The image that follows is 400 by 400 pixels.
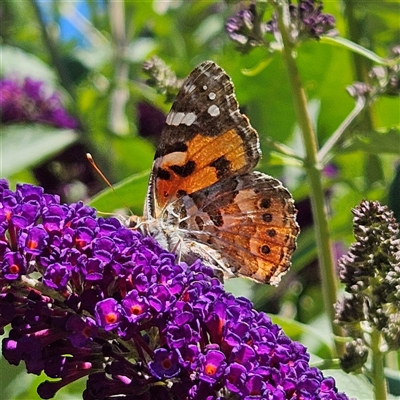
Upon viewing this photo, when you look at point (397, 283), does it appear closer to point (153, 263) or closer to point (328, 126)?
point (153, 263)

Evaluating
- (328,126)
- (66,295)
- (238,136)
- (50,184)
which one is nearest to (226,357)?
(66,295)

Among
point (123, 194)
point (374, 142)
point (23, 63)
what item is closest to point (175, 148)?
point (123, 194)

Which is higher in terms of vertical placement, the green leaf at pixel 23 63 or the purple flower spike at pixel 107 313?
the purple flower spike at pixel 107 313

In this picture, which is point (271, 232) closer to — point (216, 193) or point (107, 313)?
point (216, 193)

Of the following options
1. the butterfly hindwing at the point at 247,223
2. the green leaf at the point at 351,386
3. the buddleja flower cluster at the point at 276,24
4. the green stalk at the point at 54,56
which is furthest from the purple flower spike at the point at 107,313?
the green stalk at the point at 54,56

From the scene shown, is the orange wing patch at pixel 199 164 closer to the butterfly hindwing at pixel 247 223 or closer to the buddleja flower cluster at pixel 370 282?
the butterfly hindwing at pixel 247 223
